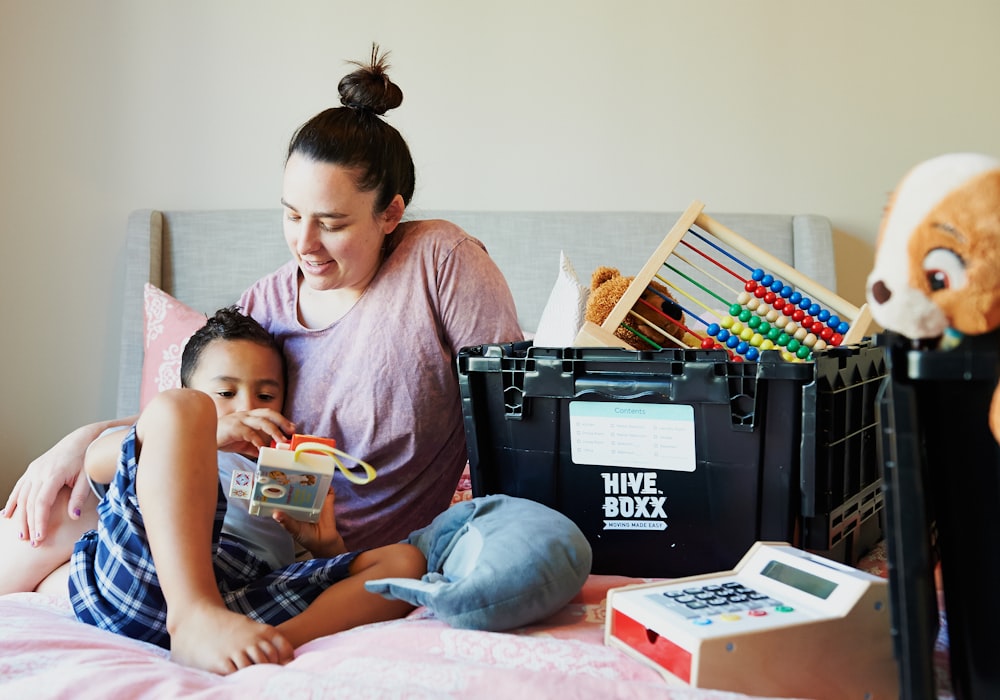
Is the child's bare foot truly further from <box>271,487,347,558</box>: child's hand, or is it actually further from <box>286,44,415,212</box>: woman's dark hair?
<box>286,44,415,212</box>: woman's dark hair

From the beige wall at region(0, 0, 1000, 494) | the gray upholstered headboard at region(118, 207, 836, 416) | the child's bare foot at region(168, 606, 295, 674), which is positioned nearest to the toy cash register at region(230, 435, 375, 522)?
the child's bare foot at region(168, 606, 295, 674)

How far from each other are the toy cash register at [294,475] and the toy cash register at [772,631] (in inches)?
15.1

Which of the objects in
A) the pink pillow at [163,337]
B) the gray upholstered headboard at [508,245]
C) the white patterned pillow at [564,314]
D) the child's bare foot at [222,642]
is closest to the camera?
the child's bare foot at [222,642]

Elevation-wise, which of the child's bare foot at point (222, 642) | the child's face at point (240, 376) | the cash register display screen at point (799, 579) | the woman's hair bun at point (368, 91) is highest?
the woman's hair bun at point (368, 91)

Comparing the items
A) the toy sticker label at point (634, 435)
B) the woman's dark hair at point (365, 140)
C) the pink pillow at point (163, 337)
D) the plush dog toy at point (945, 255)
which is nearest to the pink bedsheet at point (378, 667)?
the toy sticker label at point (634, 435)

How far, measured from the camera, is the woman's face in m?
1.40

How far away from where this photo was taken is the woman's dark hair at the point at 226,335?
1.47 metres

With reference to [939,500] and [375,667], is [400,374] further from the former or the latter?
[939,500]

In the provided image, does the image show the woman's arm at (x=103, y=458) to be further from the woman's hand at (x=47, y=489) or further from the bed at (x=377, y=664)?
the bed at (x=377, y=664)

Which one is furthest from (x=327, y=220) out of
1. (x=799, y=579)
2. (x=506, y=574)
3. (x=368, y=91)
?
(x=799, y=579)

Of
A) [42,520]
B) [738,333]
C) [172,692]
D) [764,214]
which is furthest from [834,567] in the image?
[764,214]

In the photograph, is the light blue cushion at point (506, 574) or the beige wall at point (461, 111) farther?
the beige wall at point (461, 111)

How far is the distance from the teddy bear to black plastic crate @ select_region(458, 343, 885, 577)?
18 cm

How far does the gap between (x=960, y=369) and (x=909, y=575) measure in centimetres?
17
